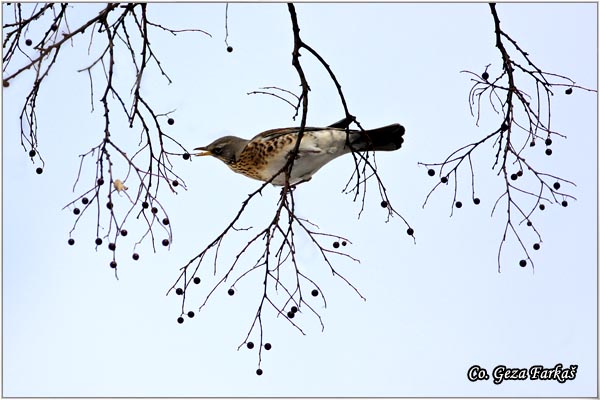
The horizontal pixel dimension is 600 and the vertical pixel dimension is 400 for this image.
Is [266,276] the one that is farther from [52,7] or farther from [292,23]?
[52,7]

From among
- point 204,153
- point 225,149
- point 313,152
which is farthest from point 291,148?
point 204,153

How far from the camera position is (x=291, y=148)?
551 cm

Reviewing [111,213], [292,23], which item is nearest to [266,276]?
[111,213]

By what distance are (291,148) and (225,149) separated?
595mm

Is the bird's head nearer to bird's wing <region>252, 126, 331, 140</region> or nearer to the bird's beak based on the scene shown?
the bird's beak

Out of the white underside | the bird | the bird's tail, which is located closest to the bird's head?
the bird

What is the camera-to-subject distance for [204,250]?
3818mm

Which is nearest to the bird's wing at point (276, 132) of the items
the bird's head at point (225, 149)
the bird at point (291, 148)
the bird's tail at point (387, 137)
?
the bird at point (291, 148)

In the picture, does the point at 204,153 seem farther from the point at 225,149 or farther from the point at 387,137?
the point at 387,137

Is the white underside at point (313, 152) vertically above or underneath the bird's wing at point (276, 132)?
underneath

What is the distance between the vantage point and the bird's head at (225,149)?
5750 millimetres

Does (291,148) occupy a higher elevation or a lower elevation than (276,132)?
lower

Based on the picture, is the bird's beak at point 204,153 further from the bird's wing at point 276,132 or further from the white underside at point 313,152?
the white underside at point 313,152

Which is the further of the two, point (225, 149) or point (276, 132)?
point (225, 149)
